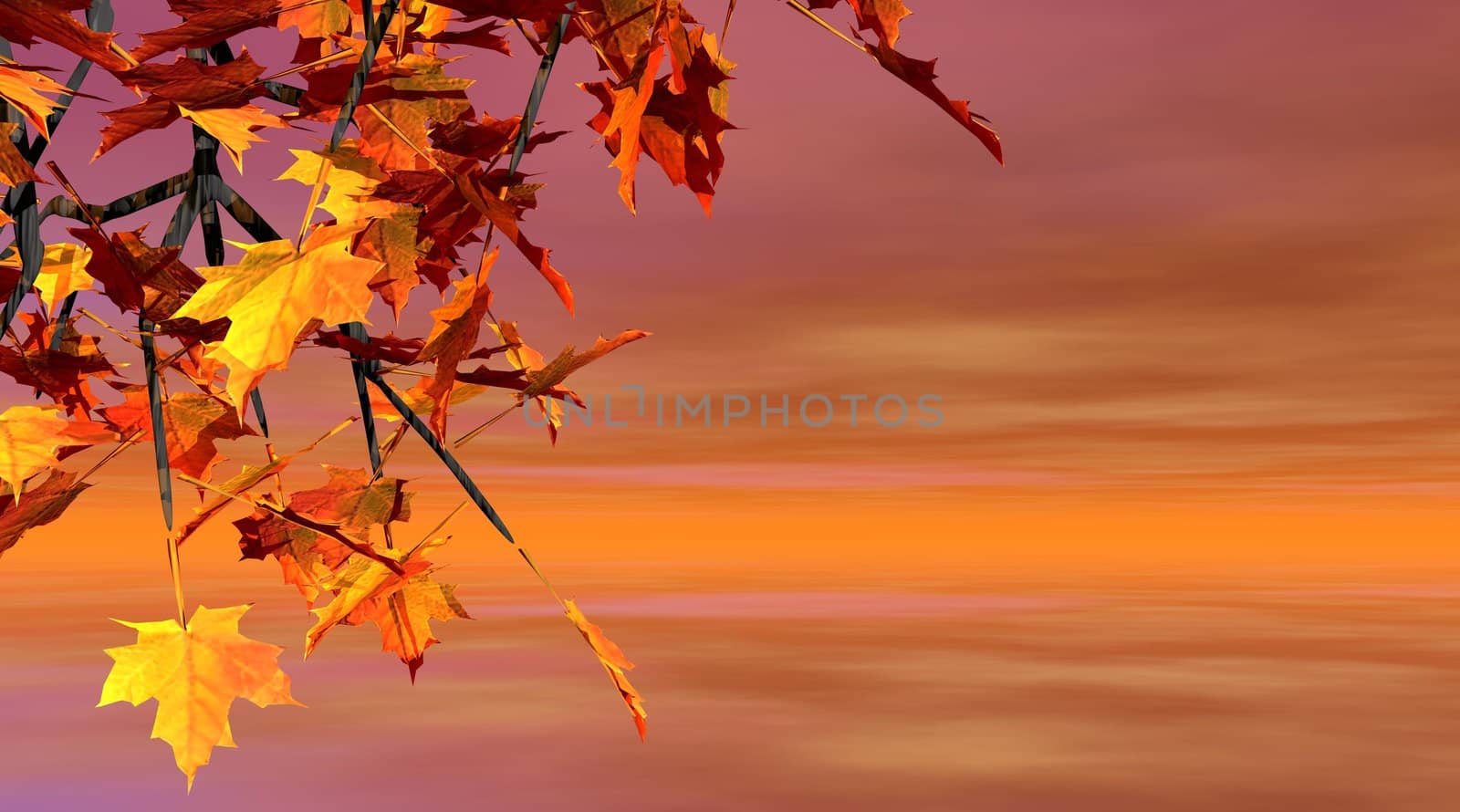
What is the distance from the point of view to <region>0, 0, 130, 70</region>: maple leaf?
69.2 inches

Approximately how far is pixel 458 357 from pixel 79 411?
1.22 metres

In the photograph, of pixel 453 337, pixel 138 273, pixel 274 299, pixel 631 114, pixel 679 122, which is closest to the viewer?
pixel 274 299

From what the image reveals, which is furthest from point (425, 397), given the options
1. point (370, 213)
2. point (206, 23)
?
point (206, 23)

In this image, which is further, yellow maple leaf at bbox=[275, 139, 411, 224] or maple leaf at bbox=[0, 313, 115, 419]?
maple leaf at bbox=[0, 313, 115, 419]

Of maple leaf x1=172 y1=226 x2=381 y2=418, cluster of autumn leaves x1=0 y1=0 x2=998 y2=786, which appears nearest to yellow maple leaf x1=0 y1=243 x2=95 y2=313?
cluster of autumn leaves x1=0 y1=0 x2=998 y2=786

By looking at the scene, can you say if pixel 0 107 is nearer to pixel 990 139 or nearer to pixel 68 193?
pixel 68 193

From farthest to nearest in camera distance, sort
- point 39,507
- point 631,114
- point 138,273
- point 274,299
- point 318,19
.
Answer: point 318,19
point 39,507
point 138,273
point 631,114
point 274,299

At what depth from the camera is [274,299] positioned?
5.72 ft

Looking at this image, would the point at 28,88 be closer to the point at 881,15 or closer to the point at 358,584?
the point at 358,584

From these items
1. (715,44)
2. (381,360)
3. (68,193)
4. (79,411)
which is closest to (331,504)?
(381,360)

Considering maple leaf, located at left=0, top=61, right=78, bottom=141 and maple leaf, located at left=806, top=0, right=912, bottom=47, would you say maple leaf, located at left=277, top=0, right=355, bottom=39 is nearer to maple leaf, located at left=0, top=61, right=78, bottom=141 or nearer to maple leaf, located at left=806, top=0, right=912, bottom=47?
maple leaf, located at left=0, top=61, right=78, bottom=141

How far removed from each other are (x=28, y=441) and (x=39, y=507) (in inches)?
5.5

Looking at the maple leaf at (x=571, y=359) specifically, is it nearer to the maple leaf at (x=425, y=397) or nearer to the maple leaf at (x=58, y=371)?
the maple leaf at (x=425, y=397)

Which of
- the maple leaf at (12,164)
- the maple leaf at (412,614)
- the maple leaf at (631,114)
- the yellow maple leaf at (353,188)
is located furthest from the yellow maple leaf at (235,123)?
the maple leaf at (412,614)
